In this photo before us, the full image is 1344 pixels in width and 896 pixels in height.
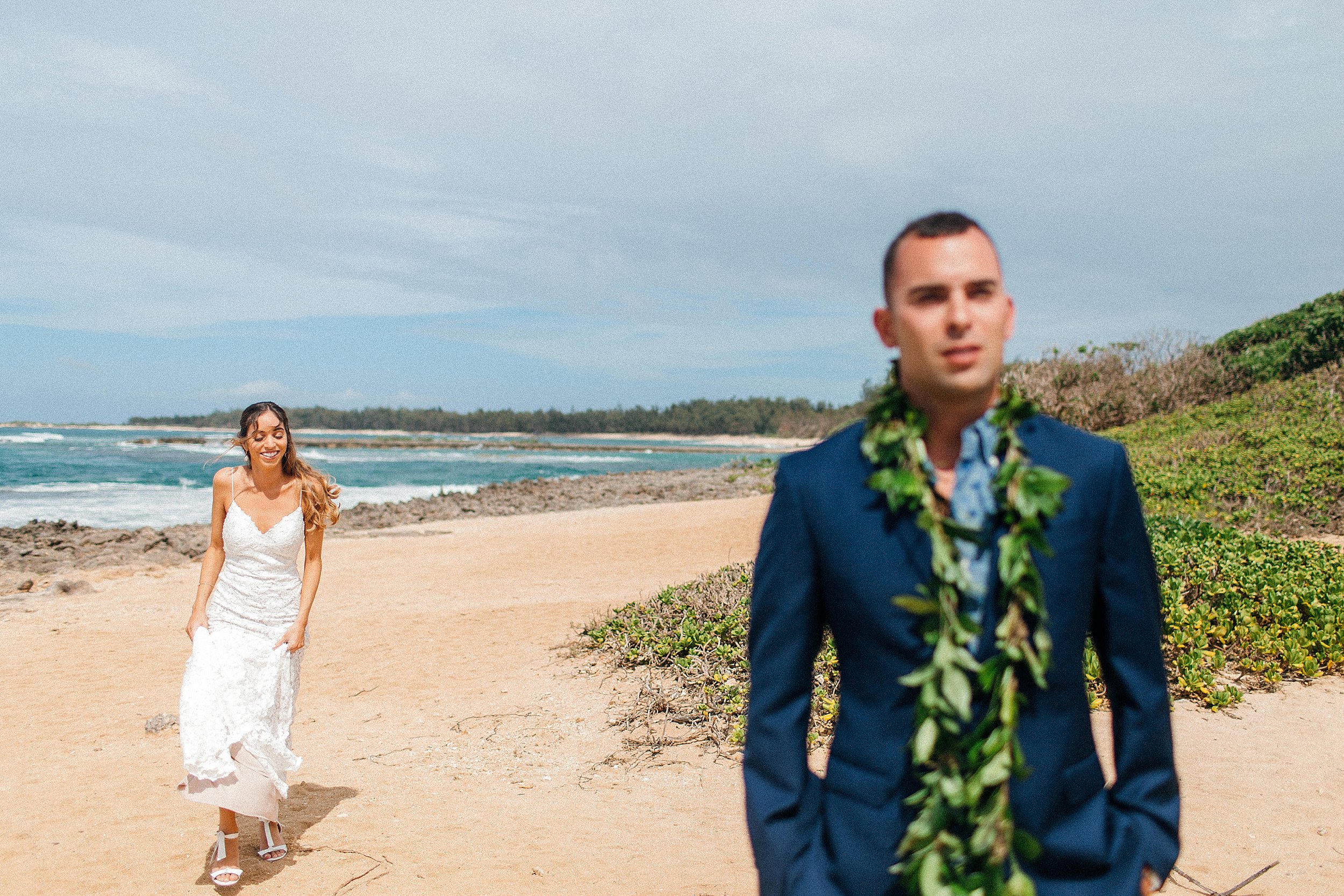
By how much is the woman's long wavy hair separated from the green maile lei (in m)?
3.84

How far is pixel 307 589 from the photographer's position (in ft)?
15.6

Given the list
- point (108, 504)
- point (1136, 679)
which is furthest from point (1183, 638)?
point (108, 504)

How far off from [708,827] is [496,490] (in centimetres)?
2340

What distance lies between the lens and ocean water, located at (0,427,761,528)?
85.6ft

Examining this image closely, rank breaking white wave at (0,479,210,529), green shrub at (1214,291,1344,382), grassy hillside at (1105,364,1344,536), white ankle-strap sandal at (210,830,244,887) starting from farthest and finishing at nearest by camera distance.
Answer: breaking white wave at (0,479,210,529)
green shrub at (1214,291,1344,382)
grassy hillside at (1105,364,1344,536)
white ankle-strap sandal at (210,830,244,887)

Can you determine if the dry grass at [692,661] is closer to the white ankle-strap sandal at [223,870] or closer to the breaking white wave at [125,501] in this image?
the white ankle-strap sandal at [223,870]

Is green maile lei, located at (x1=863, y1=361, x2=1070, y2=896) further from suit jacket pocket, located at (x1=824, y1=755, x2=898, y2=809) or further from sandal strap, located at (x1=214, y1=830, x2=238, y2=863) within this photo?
sandal strap, located at (x1=214, y1=830, x2=238, y2=863)

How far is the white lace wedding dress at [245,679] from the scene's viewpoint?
4.26 metres

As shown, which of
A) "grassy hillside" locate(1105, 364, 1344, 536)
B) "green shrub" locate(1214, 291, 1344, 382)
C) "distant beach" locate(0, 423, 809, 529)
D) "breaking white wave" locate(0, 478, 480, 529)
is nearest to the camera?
"grassy hillside" locate(1105, 364, 1344, 536)

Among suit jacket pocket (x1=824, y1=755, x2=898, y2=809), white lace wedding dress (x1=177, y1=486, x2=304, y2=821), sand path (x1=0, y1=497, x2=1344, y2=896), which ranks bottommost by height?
sand path (x1=0, y1=497, x2=1344, y2=896)

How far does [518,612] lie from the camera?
10.7 meters

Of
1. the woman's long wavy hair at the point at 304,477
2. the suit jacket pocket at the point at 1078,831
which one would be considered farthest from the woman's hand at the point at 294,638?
the suit jacket pocket at the point at 1078,831

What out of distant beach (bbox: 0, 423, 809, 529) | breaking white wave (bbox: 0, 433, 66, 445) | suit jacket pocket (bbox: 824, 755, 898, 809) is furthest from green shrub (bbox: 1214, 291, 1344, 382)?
breaking white wave (bbox: 0, 433, 66, 445)

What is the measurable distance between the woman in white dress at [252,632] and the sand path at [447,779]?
2.04 feet
